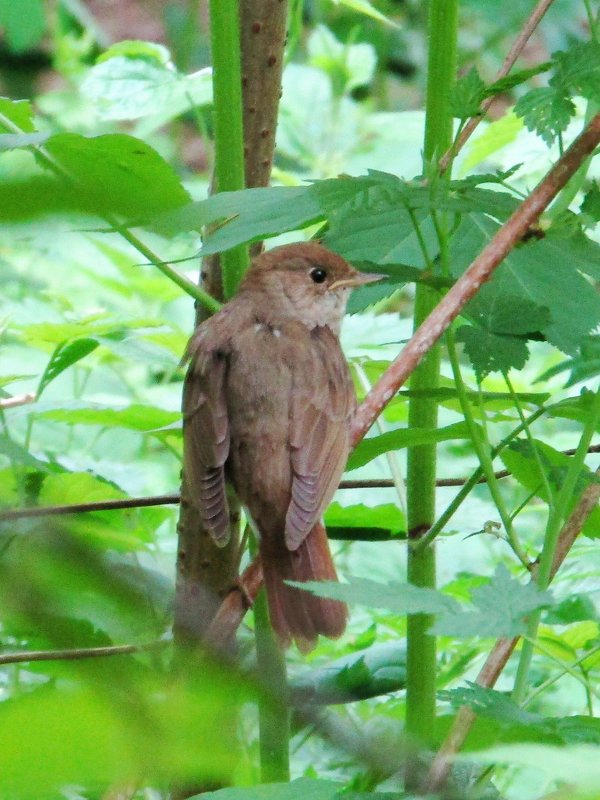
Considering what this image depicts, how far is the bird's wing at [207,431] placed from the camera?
7.59 feet

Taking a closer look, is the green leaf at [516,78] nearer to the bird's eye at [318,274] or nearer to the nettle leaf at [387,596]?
the nettle leaf at [387,596]

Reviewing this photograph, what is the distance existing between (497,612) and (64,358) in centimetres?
131

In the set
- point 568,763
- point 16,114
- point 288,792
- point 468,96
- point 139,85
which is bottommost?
point 288,792

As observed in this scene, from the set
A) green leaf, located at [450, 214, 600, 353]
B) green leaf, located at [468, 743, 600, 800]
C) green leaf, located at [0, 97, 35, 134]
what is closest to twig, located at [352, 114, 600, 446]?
green leaf, located at [450, 214, 600, 353]

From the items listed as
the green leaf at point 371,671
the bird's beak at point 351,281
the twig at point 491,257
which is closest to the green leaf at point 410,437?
the twig at point 491,257

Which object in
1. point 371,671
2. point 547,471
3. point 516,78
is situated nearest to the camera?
point 516,78

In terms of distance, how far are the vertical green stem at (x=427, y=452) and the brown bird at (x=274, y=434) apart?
0.29 m

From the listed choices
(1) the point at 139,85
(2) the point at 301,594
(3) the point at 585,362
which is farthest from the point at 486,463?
(1) the point at 139,85

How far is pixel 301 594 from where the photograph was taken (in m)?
2.22

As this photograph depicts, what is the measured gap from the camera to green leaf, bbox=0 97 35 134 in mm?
1936

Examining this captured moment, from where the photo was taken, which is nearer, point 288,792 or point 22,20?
point 22,20

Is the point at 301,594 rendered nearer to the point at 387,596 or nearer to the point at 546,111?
the point at 546,111

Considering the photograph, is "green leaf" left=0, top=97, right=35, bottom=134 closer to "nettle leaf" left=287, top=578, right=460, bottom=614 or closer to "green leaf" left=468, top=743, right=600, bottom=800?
"nettle leaf" left=287, top=578, right=460, bottom=614

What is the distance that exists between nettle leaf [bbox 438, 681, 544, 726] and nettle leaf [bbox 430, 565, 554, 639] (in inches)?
6.2
